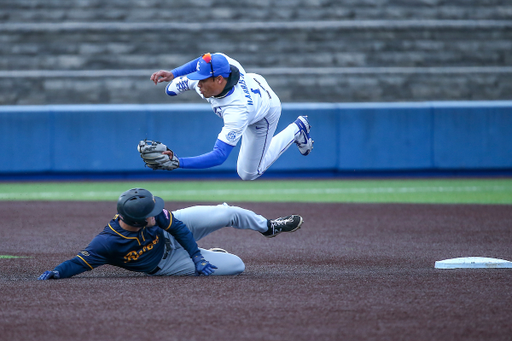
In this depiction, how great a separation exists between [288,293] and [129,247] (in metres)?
A: 1.36

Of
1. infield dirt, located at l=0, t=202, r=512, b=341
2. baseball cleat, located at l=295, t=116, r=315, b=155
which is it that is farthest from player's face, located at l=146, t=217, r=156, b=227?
baseball cleat, located at l=295, t=116, r=315, b=155

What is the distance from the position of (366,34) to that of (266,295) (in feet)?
49.4

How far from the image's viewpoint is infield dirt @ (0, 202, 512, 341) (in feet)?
13.4

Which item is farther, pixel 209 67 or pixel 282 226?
pixel 282 226

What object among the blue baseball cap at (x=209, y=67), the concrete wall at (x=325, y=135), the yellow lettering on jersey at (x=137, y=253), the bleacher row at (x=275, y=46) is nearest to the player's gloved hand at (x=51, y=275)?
the yellow lettering on jersey at (x=137, y=253)

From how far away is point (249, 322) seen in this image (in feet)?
13.9

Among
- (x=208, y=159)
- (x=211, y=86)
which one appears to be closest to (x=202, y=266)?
(x=208, y=159)

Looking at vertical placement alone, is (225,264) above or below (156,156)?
below

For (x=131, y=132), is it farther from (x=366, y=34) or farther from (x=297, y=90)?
(x=366, y=34)

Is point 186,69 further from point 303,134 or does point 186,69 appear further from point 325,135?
point 325,135

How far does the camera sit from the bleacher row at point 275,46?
17.9m

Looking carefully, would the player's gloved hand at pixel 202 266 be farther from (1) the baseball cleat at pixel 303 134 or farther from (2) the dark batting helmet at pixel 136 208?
(1) the baseball cleat at pixel 303 134

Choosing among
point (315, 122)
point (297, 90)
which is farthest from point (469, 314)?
point (297, 90)

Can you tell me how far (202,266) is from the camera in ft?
18.9
